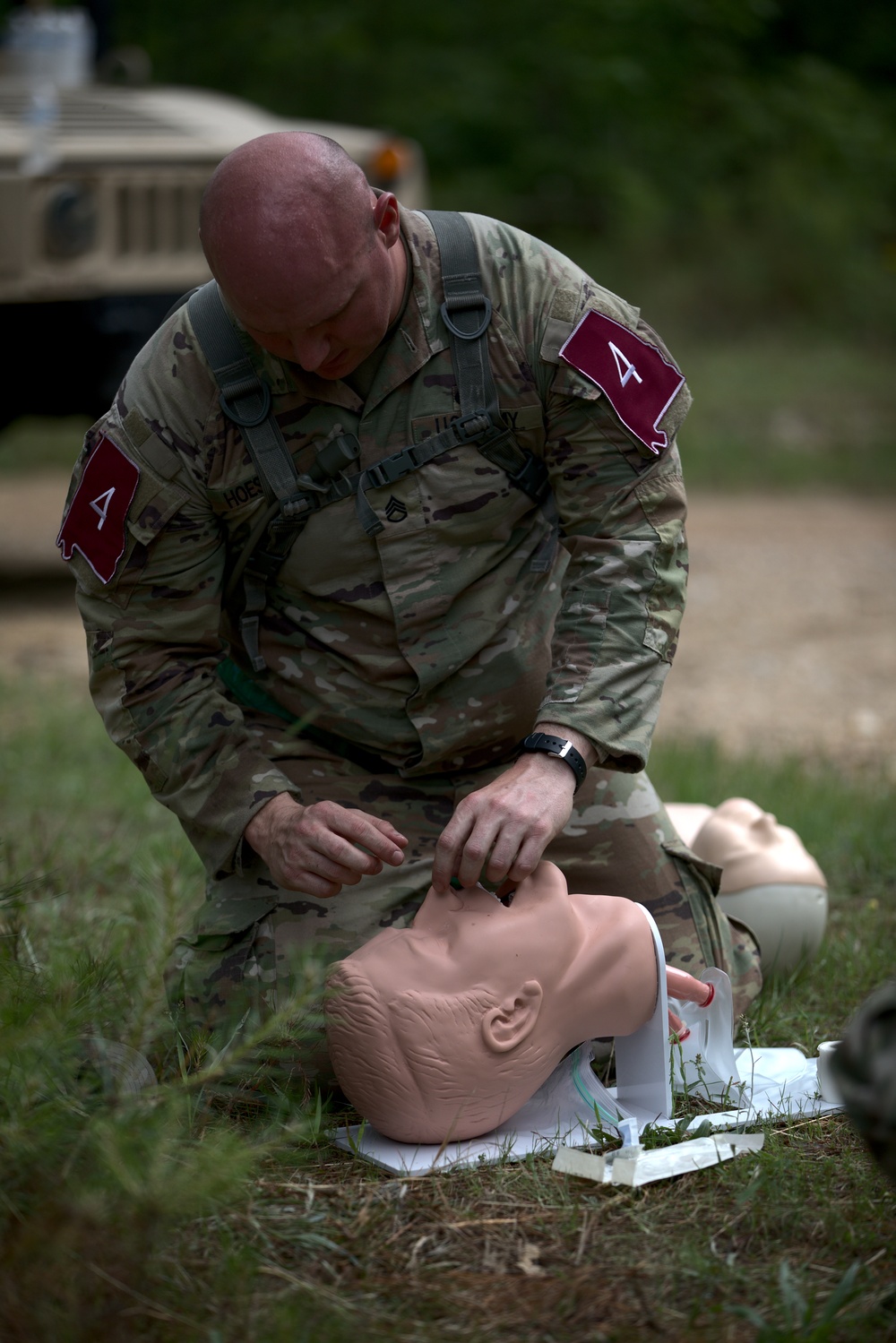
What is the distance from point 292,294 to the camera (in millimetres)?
2359

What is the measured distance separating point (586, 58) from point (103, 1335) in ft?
48.9

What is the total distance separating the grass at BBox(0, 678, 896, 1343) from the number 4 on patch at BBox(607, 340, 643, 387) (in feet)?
3.80

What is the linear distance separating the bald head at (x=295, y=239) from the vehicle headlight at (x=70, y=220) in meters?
4.10

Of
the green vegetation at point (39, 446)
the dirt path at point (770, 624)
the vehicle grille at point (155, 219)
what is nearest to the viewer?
the dirt path at point (770, 624)

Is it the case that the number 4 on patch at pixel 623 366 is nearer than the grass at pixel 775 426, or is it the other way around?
the number 4 on patch at pixel 623 366

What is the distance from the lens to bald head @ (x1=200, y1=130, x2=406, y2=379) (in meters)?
2.34

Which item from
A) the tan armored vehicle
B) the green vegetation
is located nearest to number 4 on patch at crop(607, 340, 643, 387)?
the tan armored vehicle

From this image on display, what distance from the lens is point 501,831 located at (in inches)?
90.7

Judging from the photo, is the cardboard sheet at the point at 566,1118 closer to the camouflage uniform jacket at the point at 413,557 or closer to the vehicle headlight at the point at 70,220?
the camouflage uniform jacket at the point at 413,557

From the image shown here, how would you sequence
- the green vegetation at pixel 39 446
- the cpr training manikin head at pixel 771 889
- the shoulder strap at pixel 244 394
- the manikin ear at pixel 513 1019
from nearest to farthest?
the manikin ear at pixel 513 1019 < the shoulder strap at pixel 244 394 < the cpr training manikin head at pixel 771 889 < the green vegetation at pixel 39 446

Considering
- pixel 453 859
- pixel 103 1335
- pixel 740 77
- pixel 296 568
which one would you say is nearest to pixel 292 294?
pixel 296 568

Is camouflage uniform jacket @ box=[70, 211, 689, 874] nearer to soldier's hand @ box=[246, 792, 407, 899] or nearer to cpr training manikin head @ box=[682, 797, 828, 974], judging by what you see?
soldier's hand @ box=[246, 792, 407, 899]

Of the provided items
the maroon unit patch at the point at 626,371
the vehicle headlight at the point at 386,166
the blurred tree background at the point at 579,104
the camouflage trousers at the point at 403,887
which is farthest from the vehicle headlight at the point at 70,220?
the blurred tree background at the point at 579,104

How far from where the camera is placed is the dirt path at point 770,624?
5613mm
